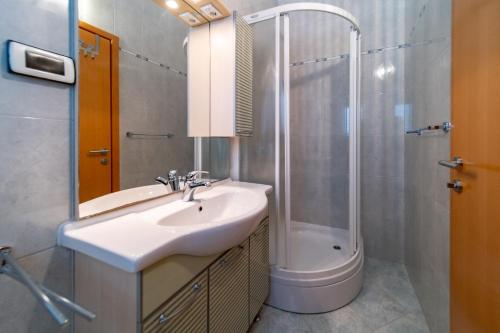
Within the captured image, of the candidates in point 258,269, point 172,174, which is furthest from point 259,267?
point 172,174

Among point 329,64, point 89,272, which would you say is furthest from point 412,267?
point 89,272

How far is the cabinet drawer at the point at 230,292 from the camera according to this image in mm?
974

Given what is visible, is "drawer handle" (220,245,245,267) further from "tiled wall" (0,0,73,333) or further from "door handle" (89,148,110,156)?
"door handle" (89,148,110,156)

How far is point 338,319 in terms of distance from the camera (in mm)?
1527

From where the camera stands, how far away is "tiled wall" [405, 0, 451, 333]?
1.21m

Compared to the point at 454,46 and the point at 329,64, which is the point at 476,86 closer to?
the point at 454,46

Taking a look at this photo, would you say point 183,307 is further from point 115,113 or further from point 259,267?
point 115,113

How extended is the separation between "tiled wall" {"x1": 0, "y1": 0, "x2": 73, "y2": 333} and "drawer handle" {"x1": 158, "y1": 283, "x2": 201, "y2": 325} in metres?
0.35

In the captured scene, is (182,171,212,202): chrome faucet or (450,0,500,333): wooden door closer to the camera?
(450,0,500,333): wooden door

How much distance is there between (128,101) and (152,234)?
0.61 meters

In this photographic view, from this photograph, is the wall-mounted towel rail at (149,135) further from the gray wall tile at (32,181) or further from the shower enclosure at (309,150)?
the shower enclosure at (309,150)

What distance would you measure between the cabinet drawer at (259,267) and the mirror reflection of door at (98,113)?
2.56ft

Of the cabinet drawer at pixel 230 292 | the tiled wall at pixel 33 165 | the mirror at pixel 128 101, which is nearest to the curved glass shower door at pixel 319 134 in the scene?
the cabinet drawer at pixel 230 292

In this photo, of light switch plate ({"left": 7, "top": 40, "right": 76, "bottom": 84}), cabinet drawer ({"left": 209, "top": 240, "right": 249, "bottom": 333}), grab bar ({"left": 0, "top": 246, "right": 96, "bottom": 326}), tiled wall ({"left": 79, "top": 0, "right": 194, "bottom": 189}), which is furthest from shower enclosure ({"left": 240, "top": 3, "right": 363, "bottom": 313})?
grab bar ({"left": 0, "top": 246, "right": 96, "bottom": 326})
